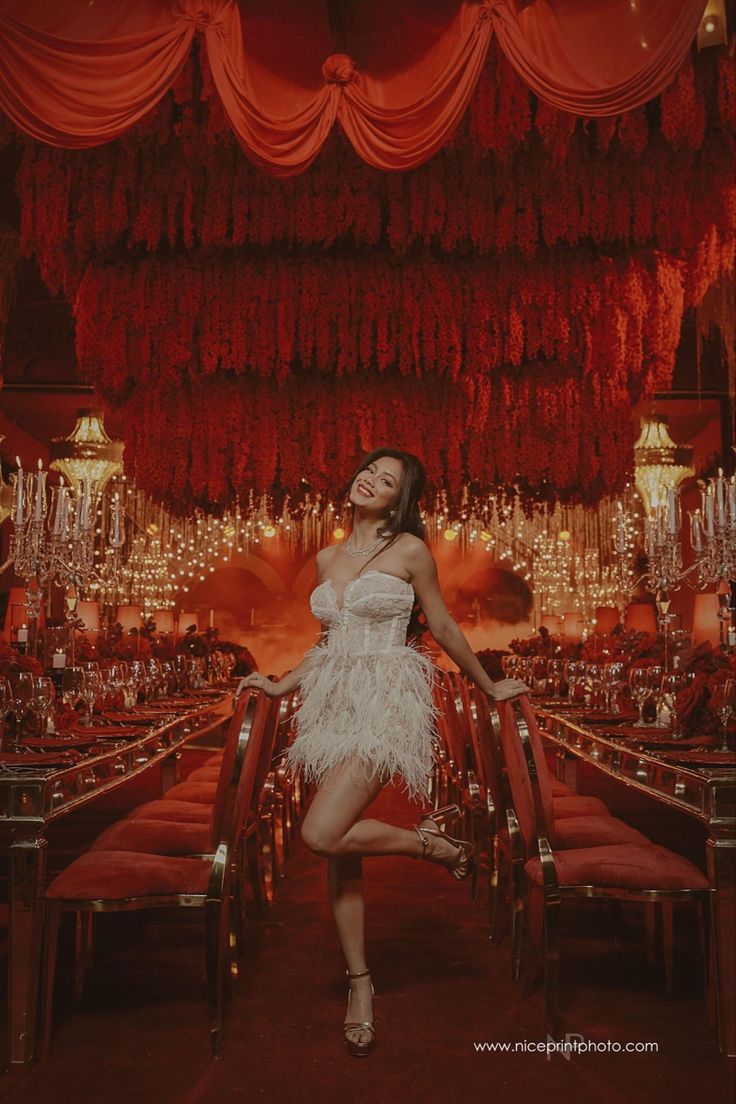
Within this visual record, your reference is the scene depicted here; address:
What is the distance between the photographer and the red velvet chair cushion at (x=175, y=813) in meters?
3.18

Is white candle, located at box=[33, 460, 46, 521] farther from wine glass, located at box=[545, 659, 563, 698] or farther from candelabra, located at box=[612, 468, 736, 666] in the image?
wine glass, located at box=[545, 659, 563, 698]

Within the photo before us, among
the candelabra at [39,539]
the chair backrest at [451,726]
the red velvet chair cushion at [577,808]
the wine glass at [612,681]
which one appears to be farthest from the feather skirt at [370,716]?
the wine glass at [612,681]

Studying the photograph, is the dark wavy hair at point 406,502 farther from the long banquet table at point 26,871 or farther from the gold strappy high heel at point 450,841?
the long banquet table at point 26,871

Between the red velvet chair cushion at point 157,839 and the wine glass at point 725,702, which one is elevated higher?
the wine glass at point 725,702

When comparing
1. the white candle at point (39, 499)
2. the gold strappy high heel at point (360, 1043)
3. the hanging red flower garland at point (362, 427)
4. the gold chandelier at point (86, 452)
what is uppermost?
the gold chandelier at point (86, 452)

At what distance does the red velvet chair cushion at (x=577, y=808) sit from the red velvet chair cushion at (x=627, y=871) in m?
0.64

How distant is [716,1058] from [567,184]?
157 inches

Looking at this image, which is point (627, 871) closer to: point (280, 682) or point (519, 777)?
point (519, 777)

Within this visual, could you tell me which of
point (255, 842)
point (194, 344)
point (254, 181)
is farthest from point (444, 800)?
point (254, 181)

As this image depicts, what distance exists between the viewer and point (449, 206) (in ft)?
16.6

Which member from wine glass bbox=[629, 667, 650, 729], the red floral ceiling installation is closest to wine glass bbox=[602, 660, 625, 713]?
wine glass bbox=[629, 667, 650, 729]

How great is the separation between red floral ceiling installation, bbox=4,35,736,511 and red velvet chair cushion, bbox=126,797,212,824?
8.66 feet

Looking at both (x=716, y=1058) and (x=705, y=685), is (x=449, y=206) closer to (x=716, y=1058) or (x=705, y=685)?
(x=705, y=685)

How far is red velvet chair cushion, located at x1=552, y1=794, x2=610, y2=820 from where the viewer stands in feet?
10.7
